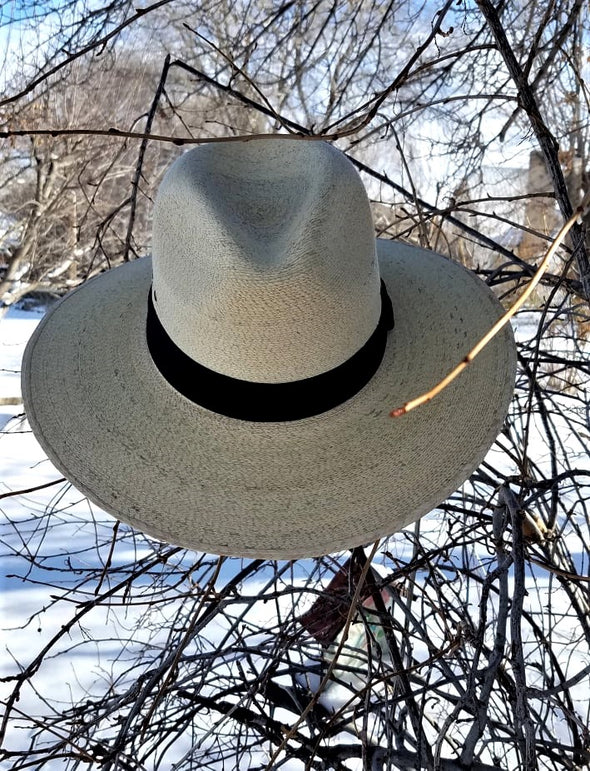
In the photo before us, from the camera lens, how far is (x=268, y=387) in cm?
91

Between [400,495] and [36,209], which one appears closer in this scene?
[400,495]

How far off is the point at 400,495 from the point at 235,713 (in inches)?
29.2

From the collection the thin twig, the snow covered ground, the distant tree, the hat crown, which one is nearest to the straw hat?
the hat crown

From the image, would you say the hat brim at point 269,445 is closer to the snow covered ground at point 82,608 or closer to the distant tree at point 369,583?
the distant tree at point 369,583

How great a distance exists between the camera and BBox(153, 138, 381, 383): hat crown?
33.7 inches

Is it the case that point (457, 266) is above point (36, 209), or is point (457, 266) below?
below


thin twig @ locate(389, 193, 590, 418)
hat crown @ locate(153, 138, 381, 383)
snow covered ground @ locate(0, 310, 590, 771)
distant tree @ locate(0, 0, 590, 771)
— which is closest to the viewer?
thin twig @ locate(389, 193, 590, 418)

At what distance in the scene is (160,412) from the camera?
1.00 metres

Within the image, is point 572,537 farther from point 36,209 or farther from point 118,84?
point 118,84

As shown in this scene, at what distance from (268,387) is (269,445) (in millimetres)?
86

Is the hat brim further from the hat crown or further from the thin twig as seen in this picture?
the thin twig

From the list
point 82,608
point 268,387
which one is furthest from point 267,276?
point 82,608

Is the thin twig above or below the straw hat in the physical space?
below

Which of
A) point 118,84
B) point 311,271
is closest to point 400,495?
point 311,271
